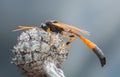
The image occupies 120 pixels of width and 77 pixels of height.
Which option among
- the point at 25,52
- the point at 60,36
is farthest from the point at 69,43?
the point at 25,52

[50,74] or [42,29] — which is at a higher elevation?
[42,29]

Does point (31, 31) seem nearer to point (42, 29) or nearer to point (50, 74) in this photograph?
point (42, 29)

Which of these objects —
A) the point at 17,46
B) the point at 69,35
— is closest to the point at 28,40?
the point at 17,46

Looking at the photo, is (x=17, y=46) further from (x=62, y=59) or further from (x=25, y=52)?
(x=62, y=59)

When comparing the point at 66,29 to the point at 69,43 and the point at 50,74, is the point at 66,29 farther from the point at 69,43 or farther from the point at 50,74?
the point at 50,74

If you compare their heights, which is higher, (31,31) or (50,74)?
(31,31)
